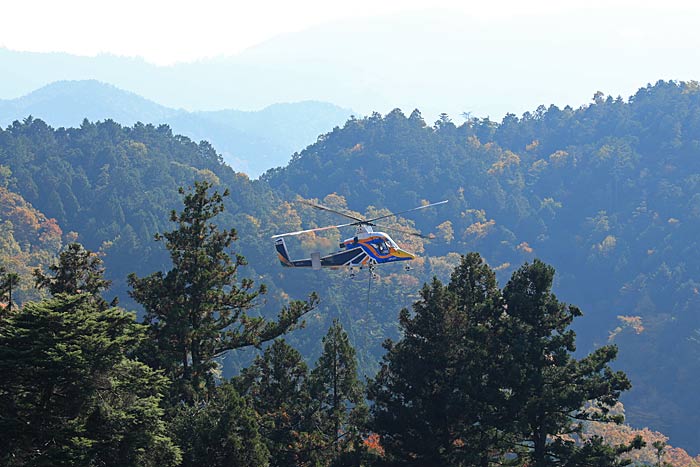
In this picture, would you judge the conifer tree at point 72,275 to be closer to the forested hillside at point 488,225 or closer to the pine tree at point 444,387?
the pine tree at point 444,387

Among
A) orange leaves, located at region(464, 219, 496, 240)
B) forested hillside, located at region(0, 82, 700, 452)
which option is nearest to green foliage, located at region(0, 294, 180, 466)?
forested hillside, located at region(0, 82, 700, 452)

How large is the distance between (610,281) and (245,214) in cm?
6446

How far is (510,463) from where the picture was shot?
114 ft

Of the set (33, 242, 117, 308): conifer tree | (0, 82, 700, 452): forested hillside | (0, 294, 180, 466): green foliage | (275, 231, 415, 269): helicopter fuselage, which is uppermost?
(0, 82, 700, 452): forested hillside

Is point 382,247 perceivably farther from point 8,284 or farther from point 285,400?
point 8,284

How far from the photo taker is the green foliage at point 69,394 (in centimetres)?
2233

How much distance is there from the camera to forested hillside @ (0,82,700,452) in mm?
139375

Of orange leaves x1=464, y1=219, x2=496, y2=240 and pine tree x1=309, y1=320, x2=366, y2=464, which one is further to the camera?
orange leaves x1=464, y1=219, x2=496, y2=240

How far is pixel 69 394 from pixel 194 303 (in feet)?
33.7

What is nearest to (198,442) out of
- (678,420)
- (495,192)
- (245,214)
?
(678,420)

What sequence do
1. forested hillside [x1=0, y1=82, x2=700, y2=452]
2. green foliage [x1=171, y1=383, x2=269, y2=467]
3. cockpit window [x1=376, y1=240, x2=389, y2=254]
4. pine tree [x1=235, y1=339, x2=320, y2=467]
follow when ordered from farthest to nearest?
forested hillside [x1=0, y1=82, x2=700, y2=452], cockpit window [x1=376, y1=240, x2=389, y2=254], pine tree [x1=235, y1=339, x2=320, y2=467], green foliage [x1=171, y1=383, x2=269, y2=467]

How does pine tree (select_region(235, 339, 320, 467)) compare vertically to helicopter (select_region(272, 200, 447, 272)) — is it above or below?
below

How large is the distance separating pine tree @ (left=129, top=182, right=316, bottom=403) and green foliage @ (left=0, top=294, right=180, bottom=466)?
7.90 metres

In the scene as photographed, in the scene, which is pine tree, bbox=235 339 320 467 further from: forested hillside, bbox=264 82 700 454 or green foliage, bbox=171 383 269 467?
forested hillside, bbox=264 82 700 454
